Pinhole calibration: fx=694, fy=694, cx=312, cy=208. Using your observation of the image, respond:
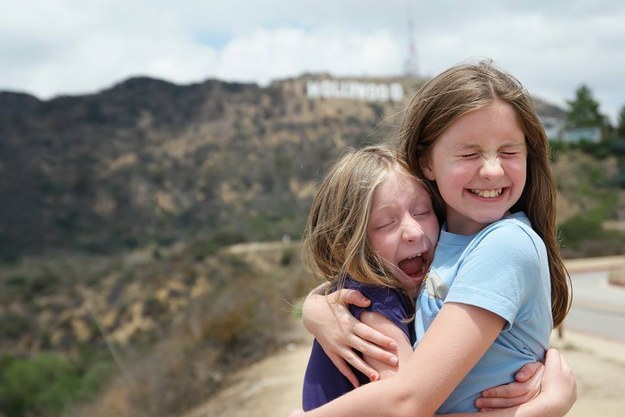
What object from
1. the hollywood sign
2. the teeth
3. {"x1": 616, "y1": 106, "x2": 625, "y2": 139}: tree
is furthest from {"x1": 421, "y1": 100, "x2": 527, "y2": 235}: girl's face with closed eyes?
the hollywood sign

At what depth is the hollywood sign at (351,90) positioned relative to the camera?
6619 cm

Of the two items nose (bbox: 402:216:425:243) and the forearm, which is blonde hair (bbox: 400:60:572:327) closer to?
nose (bbox: 402:216:425:243)

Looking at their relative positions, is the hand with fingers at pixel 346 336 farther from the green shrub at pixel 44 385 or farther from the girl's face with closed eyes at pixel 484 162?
the green shrub at pixel 44 385

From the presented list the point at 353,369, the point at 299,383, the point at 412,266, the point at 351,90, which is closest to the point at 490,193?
the point at 412,266

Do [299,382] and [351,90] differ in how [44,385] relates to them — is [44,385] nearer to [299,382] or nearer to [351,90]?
[299,382]

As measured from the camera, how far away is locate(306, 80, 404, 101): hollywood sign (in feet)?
217

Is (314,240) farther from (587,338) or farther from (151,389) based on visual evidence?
(151,389)

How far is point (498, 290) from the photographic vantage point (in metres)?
1.63

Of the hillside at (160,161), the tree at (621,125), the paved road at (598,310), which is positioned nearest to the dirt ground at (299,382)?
the paved road at (598,310)

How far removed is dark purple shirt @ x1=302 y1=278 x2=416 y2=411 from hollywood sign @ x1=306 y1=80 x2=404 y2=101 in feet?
208

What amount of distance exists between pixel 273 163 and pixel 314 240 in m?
50.2

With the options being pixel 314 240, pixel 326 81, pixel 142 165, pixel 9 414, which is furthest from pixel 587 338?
pixel 326 81

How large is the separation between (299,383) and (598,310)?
6.85 m

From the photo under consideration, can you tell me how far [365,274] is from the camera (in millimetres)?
1914
